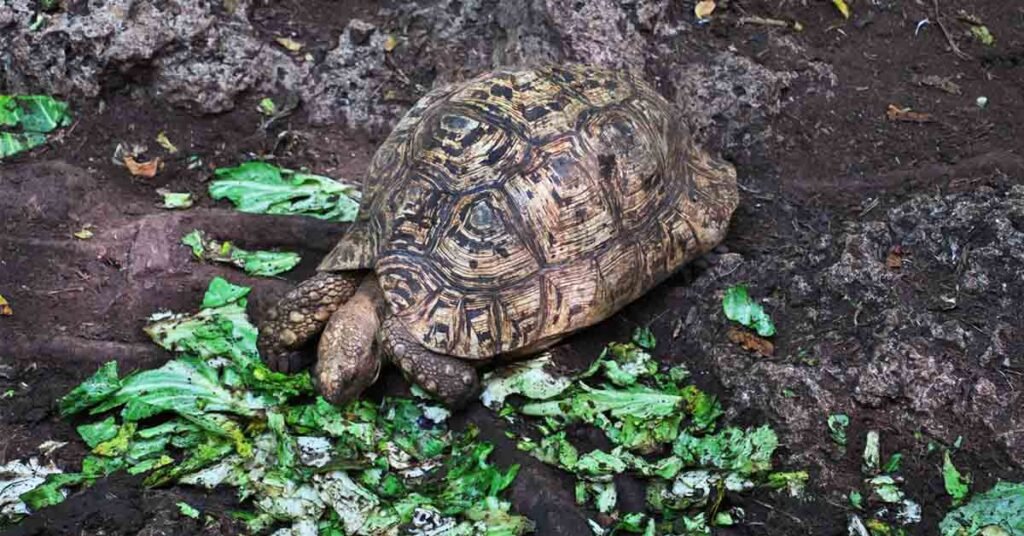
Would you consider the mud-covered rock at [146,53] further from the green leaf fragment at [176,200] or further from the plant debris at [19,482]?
the plant debris at [19,482]

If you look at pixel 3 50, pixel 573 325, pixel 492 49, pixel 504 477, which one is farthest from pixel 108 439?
pixel 492 49

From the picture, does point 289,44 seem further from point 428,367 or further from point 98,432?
point 98,432

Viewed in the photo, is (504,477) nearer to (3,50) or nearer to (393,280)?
(393,280)

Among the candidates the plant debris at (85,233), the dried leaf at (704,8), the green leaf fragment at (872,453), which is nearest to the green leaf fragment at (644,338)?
the green leaf fragment at (872,453)

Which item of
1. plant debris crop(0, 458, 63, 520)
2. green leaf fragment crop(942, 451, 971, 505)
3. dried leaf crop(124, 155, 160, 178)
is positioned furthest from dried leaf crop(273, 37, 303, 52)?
green leaf fragment crop(942, 451, 971, 505)

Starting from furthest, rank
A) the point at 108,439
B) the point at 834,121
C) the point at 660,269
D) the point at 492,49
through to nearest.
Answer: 1. the point at 492,49
2. the point at 834,121
3. the point at 660,269
4. the point at 108,439

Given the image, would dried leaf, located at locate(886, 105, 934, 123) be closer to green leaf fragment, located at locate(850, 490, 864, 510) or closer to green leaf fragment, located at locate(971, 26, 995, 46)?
green leaf fragment, located at locate(971, 26, 995, 46)
